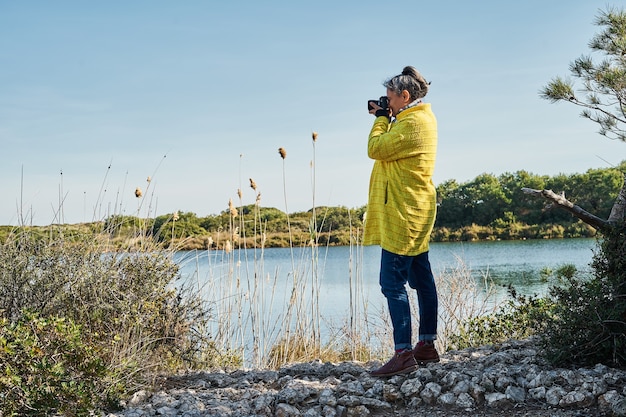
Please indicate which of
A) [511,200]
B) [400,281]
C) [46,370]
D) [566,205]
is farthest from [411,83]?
[511,200]

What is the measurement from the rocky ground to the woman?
0.24m

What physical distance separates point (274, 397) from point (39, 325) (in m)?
1.39

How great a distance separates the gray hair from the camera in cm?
376

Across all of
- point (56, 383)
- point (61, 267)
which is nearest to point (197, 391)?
point (56, 383)

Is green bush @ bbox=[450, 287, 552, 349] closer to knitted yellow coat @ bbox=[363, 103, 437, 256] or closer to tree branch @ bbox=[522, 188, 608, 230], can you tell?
tree branch @ bbox=[522, 188, 608, 230]

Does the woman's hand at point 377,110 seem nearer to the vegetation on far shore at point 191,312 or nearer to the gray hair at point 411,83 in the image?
the gray hair at point 411,83

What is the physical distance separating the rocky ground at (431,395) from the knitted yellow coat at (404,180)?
829mm

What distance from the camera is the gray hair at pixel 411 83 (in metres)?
3.76

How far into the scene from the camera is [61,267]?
13.7 ft

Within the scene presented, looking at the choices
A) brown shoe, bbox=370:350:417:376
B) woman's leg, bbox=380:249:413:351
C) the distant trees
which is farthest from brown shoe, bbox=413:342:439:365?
the distant trees

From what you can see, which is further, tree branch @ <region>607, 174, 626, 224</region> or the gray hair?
tree branch @ <region>607, 174, 626, 224</region>

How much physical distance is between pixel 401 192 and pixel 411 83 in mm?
658

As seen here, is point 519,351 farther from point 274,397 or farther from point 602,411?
point 274,397

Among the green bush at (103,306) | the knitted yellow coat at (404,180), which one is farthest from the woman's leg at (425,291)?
the green bush at (103,306)
